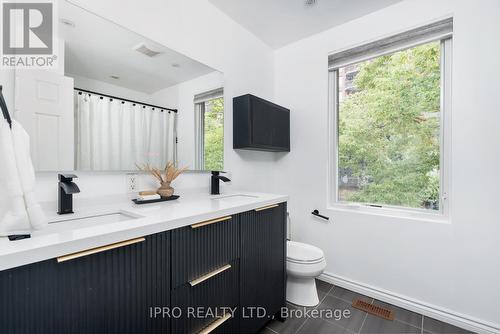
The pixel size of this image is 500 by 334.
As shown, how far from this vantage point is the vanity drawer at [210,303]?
1.08 meters

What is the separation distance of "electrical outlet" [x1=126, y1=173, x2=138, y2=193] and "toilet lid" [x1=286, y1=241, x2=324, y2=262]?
4.50 feet

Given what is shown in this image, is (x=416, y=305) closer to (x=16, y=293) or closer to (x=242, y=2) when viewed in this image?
(x=16, y=293)

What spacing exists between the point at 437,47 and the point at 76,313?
2.89 m

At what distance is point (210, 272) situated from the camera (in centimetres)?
121

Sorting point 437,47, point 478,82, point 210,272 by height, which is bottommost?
point 210,272

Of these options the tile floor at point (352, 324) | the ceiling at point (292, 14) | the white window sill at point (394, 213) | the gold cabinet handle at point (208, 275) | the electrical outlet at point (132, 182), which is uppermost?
the ceiling at point (292, 14)

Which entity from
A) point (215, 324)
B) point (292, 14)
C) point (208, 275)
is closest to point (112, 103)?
point (208, 275)

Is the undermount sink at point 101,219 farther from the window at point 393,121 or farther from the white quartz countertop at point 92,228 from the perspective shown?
the window at point 393,121

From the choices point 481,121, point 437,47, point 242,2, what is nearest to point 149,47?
point 242,2

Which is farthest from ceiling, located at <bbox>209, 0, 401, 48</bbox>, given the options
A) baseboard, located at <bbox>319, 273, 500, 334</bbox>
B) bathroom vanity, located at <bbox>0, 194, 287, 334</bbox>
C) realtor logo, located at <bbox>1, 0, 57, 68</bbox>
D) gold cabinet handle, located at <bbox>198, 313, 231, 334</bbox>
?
baseboard, located at <bbox>319, 273, 500, 334</bbox>

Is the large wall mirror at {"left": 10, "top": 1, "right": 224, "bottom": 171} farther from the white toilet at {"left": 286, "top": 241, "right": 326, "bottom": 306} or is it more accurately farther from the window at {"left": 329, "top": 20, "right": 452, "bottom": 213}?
the window at {"left": 329, "top": 20, "right": 452, "bottom": 213}

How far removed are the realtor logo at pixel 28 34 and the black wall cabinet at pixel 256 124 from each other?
1.35 metres

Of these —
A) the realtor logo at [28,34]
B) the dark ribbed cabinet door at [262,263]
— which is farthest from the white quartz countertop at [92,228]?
the realtor logo at [28,34]

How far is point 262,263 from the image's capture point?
158 cm
